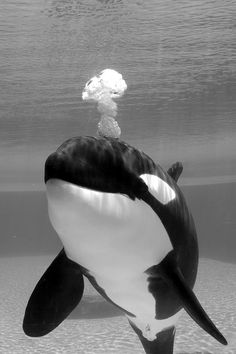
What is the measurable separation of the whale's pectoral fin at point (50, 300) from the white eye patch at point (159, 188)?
3.13ft

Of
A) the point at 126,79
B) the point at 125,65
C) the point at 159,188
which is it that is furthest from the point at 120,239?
the point at 126,79

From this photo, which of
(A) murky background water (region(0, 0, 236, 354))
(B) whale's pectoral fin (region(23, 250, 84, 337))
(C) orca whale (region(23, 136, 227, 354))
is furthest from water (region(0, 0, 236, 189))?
(B) whale's pectoral fin (region(23, 250, 84, 337))

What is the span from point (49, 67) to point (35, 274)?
668 inches

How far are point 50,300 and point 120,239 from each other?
4.23 ft

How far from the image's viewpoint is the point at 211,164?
128 feet

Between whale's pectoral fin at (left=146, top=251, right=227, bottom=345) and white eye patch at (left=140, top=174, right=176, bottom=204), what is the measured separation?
435 mm

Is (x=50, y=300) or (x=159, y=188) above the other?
(x=159, y=188)

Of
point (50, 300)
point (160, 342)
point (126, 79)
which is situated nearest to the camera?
point (50, 300)

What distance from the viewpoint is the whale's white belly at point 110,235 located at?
7.94 feet

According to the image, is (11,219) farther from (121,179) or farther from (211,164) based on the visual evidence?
(121,179)

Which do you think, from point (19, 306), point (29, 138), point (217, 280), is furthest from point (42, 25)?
point (217, 280)

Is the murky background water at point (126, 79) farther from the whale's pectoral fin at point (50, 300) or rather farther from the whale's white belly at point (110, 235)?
the whale's white belly at point (110, 235)

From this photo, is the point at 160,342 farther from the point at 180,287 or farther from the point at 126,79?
the point at 126,79

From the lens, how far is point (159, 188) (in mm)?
3332
